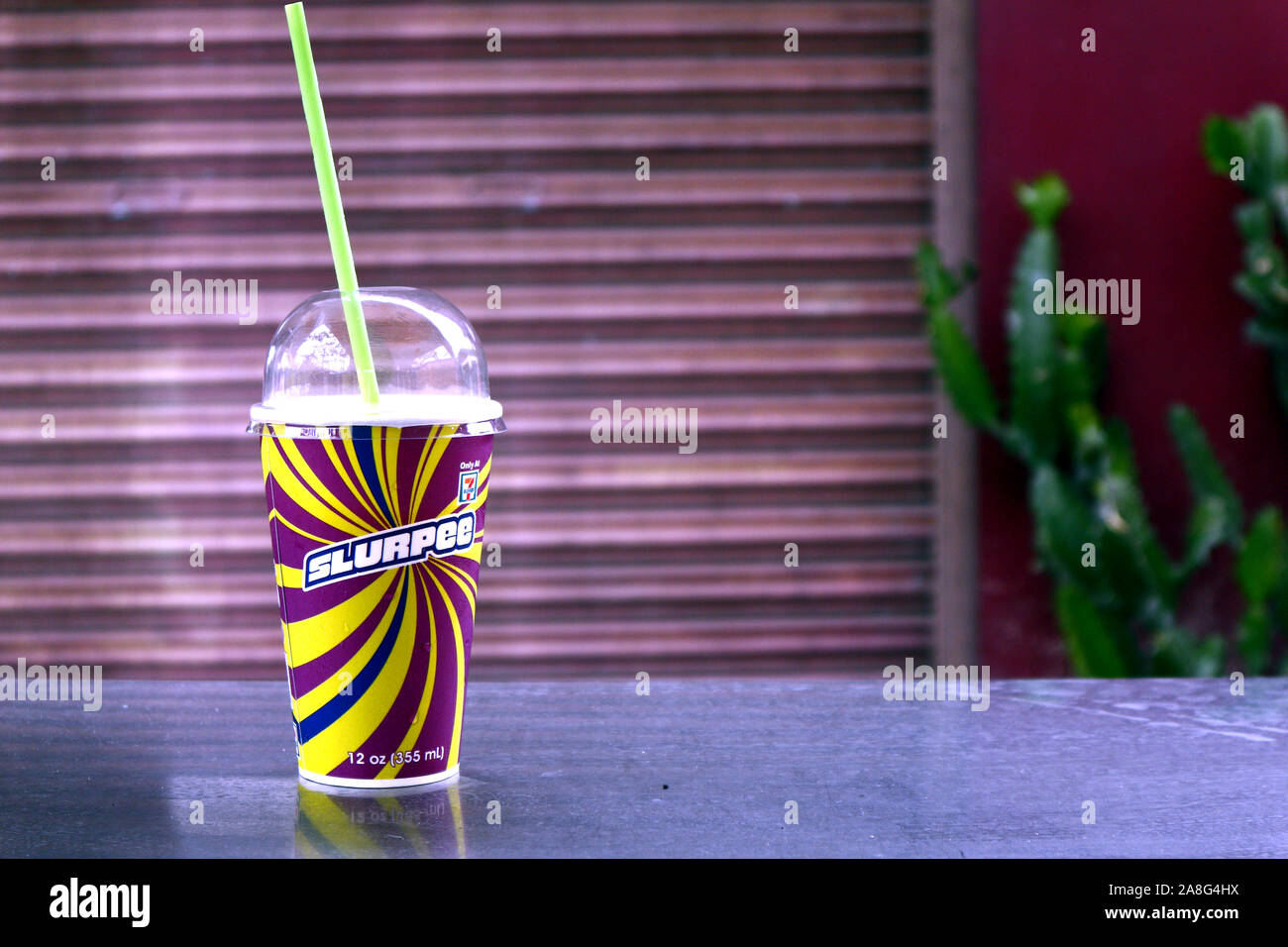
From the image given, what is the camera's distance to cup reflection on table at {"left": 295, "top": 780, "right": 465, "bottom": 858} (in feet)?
2.54

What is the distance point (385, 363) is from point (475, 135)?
277cm

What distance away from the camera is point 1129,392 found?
141 inches

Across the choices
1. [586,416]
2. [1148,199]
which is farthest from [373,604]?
[1148,199]

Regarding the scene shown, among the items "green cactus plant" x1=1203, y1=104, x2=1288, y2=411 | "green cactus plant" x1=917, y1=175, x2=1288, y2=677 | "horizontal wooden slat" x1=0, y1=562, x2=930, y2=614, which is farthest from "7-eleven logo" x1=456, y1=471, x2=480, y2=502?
"green cactus plant" x1=1203, y1=104, x2=1288, y2=411

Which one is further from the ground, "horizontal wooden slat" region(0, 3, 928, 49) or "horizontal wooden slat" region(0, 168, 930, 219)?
"horizontal wooden slat" region(0, 3, 928, 49)

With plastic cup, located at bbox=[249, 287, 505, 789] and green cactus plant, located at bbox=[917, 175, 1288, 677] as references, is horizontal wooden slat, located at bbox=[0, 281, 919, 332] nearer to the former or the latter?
green cactus plant, located at bbox=[917, 175, 1288, 677]

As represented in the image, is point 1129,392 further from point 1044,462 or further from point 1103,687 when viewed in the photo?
point 1103,687

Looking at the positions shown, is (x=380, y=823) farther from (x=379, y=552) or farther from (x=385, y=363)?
(x=385, y=363)

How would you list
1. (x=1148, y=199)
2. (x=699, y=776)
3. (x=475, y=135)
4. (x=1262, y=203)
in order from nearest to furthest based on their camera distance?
(x=699, y=776)
(x=1262, y=203)
(x=1148, y=199)
(x=475, y=135)

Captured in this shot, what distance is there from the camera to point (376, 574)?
900 millimetres

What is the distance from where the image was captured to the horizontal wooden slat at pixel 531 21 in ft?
11.8

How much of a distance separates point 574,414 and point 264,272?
0.97 meters

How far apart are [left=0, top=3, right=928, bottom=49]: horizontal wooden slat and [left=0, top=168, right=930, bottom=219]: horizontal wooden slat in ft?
1.27
